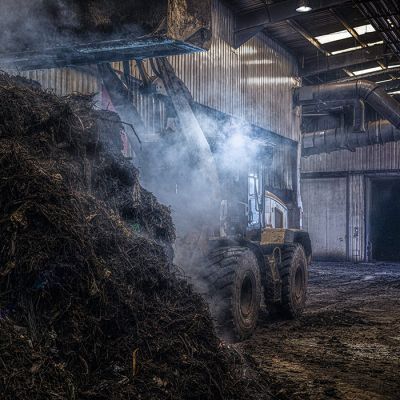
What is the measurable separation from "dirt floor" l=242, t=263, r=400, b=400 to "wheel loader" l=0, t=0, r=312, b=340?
586 millimetres

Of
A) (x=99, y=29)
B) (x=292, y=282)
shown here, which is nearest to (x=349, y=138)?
(x=292, y=282)

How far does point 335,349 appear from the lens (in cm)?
776

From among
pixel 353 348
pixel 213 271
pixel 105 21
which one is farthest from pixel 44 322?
pixel 353 348

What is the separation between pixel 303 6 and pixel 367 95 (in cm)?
534

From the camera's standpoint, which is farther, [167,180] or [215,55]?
[215,55]

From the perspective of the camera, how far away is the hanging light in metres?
13.5

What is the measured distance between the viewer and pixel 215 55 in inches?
544

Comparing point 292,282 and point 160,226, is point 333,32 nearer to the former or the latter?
point 292,282

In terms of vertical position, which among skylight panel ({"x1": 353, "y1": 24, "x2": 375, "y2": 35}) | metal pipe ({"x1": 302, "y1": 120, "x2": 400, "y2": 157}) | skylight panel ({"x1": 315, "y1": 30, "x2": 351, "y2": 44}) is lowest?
metal pipe ({"x1": 302, "y1": 120, "x2": 400, "y2": 157})

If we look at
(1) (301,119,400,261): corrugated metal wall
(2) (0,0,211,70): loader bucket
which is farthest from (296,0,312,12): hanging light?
(1) (301,119,400,261): corrugated metal wall

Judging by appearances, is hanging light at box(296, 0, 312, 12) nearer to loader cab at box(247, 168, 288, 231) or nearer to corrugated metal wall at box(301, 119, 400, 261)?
loader cab at box(247, 168, 288, 231)

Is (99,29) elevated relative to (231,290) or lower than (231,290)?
elevated

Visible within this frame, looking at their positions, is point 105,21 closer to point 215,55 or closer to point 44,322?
point 44,322

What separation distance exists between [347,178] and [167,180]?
17728 millimetres
